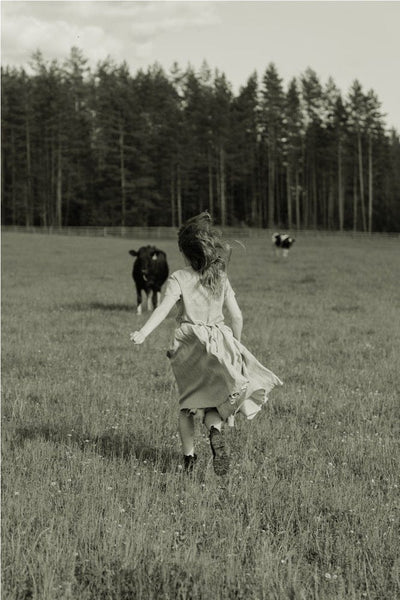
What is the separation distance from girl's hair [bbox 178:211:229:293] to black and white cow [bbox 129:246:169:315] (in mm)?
10908

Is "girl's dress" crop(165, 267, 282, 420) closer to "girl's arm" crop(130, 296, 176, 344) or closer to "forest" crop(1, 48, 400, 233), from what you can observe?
"girl's arm" crop(130, 296, 176, 344)

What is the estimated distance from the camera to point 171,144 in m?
77.8

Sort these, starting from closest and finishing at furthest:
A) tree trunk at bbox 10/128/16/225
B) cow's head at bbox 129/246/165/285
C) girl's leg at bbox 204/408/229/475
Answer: girl's leg at bbox 204/408/229/475
cow's head at bbox 129/246/165/285
tree trunk at bbox 10/128/16/225

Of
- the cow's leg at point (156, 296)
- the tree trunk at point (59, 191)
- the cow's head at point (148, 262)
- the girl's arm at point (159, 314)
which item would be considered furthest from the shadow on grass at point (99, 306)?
the tree trunk at point (59, 191)

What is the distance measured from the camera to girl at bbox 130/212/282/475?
524 centimetres

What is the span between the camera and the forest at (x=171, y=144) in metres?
76.8

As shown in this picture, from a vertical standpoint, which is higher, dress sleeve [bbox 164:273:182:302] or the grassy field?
dress sleeve [bbox 164:273:182:302]

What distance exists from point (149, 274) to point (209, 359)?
1151 cm

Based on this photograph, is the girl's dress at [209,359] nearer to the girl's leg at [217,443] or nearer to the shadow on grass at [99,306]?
the girl's leg at [217,443]

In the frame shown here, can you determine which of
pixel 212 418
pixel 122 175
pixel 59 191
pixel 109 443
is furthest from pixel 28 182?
pixel 212 418

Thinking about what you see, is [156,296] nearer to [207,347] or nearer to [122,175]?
[207,347]

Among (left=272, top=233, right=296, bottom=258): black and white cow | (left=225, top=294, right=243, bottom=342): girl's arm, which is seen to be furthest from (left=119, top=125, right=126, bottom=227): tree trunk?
(left=225, top=294, right=243, bottom=342): girl's arm

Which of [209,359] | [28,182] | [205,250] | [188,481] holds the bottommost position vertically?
[188,481]

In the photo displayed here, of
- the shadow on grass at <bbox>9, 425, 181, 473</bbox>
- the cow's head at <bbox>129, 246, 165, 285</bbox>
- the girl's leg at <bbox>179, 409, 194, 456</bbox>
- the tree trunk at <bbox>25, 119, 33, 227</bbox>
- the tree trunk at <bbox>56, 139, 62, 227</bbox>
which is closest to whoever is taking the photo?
the girl's leg at <bbox>179, 409, 194, 456</bbox>
